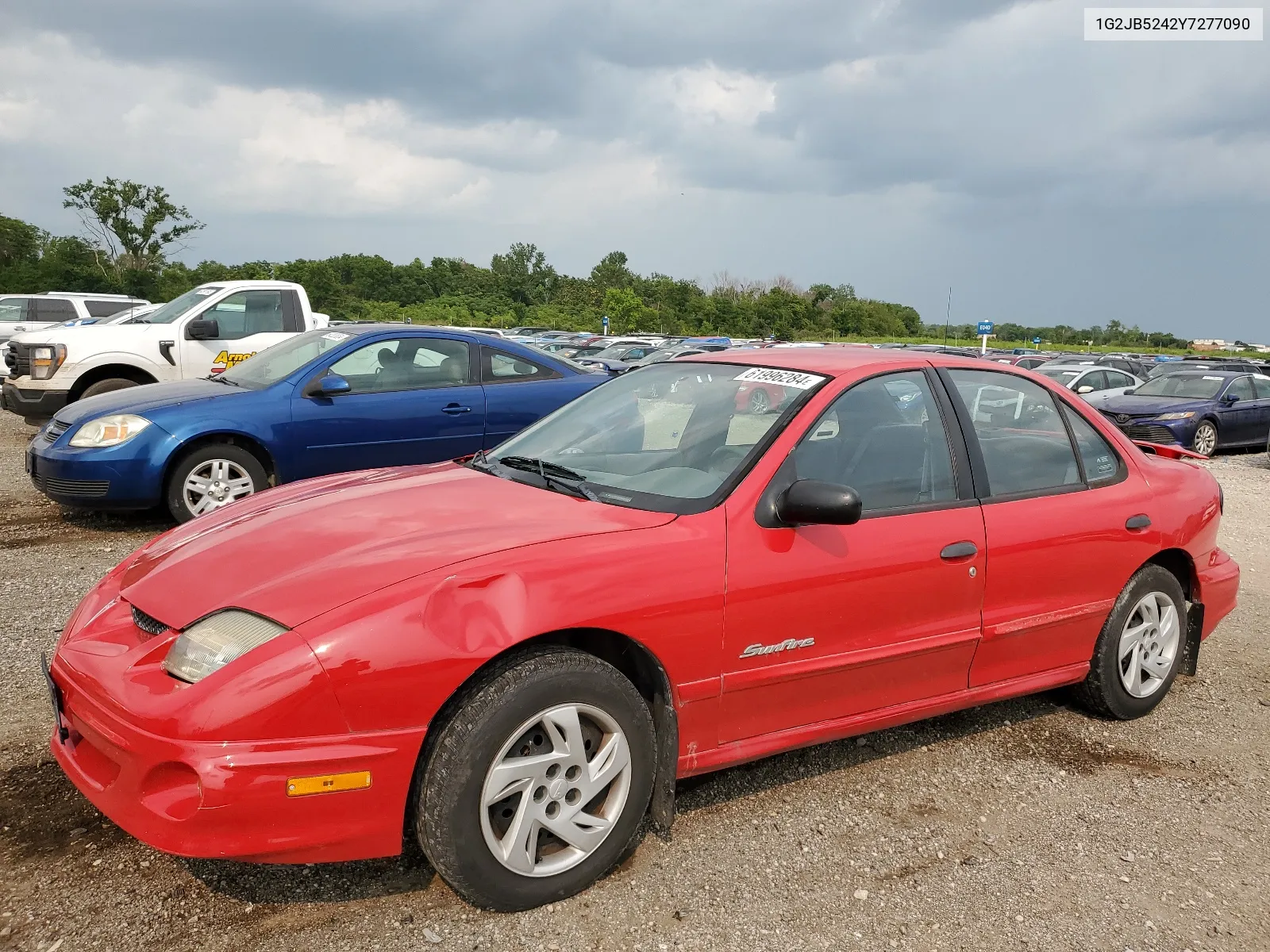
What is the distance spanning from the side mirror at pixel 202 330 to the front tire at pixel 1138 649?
30.3 feet

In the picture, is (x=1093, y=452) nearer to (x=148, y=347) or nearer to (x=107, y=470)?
(x=107, y=470)

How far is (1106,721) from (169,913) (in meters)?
3.67

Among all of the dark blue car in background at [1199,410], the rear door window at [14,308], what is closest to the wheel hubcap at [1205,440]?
the dark blue car in background at [1199,410]

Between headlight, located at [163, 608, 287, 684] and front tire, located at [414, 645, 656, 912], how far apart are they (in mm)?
524

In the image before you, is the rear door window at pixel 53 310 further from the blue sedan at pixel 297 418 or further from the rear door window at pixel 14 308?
the blue sedan at pixel 297 418

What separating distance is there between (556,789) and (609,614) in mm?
489

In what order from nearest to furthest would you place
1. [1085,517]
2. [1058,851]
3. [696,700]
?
[696,700] < [1058,851] < [1085,517]

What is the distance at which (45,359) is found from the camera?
1032 cm

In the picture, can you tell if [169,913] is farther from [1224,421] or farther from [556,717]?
[1224,421]

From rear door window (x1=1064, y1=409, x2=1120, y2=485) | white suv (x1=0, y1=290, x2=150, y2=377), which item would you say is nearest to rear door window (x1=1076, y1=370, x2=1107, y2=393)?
rear door window (x1=1064, y1=409, x2=1120, y2=485)

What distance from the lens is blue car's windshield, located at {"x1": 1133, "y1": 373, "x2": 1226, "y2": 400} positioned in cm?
1570

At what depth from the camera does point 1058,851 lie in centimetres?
308

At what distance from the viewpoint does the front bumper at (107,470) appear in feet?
21.4

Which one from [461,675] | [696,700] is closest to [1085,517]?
[696,700]
